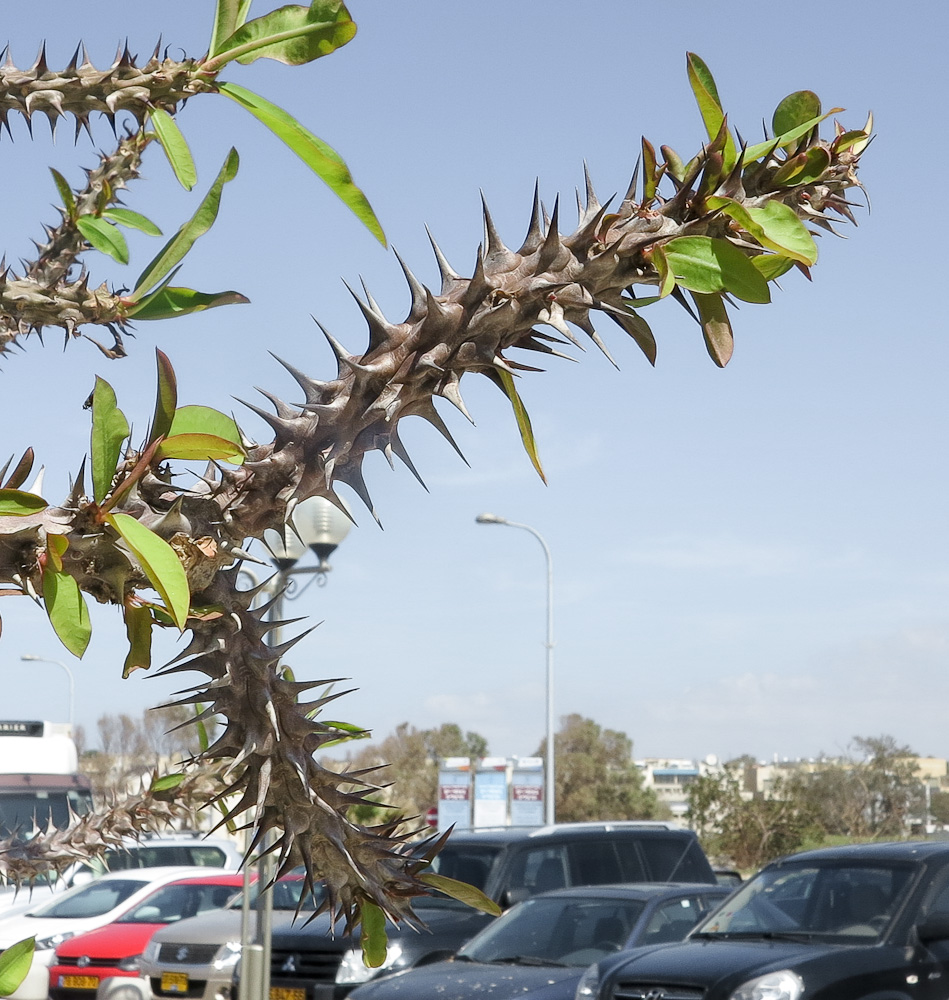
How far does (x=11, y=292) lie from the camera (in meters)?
1.27

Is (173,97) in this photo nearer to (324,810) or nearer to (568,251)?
(568,251)

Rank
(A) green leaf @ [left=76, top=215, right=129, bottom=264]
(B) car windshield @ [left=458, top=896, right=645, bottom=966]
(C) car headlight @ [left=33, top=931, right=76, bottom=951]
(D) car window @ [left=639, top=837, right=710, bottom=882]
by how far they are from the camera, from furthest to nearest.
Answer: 1. (C) car headlight @ [left=33, top=931, right=76, bottom=951]
2. (D) car window @ [left=639, top=837, right=710, bottom=882]
3. (B) car windshield @ [left=458, top=896, right=645, bottom=966]
4. (A) green leaf @ [left=76, top=215, right=129, bottom=264]

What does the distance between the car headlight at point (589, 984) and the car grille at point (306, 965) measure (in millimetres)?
3469

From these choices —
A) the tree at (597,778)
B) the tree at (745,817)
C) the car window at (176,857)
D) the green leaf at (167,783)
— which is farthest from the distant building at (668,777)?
the green leaf at (167,783)

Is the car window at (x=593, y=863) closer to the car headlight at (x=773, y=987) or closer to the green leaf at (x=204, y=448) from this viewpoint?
the car headlight at (x=773, y=987)

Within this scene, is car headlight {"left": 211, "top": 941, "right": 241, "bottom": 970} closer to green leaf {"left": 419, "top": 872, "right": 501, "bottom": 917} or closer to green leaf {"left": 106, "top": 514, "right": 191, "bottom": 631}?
green leaf {"left": 419, "top": 872, "right": 501, "bottom": 917}

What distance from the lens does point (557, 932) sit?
35.3 feet

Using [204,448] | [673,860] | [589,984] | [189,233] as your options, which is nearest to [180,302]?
[189,233]

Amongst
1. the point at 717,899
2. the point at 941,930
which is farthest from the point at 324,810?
the point at 717,899

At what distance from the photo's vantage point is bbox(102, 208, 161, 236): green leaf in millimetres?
1442

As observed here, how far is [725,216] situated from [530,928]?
1077 centimetres

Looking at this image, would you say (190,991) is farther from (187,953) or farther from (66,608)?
(66,608)

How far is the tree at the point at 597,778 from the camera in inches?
1870

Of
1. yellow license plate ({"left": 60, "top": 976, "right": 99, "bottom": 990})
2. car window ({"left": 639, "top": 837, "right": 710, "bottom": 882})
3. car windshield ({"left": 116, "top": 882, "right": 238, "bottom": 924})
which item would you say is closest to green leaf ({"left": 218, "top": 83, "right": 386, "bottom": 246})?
car window ({"left": 639, "top": 837, "right": 710, "bottom": 882})
